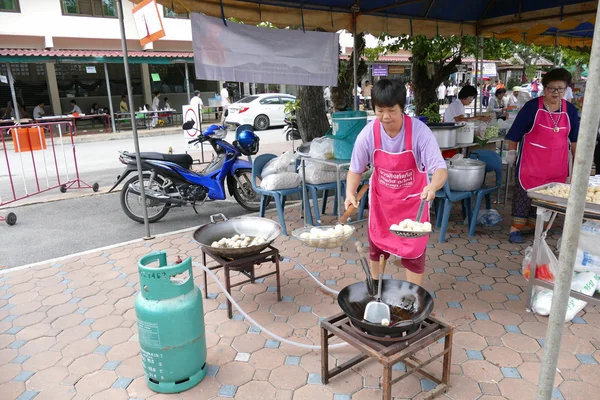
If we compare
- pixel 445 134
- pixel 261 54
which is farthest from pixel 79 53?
pixel 445 134

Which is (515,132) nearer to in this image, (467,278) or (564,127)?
(564,127)

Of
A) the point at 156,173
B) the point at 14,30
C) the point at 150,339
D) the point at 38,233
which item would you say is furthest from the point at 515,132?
the point at 14,30

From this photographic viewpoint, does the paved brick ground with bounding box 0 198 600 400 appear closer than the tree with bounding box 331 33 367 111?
Yes

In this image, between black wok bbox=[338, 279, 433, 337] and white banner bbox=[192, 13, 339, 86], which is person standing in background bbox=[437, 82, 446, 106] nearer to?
white banner bbox=[192, 13, 339, 86]

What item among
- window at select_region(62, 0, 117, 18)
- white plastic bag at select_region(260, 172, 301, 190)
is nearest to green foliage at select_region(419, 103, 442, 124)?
white plastic bag at select_region(260, 172, 301, 190)

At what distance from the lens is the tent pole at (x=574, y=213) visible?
127 centimetres

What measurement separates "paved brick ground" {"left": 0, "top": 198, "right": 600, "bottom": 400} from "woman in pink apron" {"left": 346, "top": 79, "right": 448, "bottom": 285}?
29.2 inches

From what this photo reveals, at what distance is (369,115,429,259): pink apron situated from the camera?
9.18ft

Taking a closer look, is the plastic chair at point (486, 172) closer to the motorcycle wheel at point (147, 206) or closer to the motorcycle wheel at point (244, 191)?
the motorcycle wheel at point (244, 191)

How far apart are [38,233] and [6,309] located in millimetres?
2326

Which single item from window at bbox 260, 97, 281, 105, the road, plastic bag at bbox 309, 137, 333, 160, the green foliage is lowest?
the road

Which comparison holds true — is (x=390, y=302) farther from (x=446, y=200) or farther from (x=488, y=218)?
(x=488, y=218)

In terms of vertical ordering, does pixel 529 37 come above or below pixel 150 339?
above

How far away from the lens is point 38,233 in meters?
5.70
